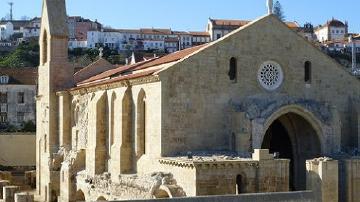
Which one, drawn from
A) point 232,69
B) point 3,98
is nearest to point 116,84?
point 232,69

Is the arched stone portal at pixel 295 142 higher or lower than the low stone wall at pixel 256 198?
higher

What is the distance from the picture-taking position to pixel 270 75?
32938 mm

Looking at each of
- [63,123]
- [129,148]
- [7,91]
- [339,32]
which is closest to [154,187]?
[129,148]

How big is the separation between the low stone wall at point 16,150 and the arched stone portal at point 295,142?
30.5 metres

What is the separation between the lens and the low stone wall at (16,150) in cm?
6000

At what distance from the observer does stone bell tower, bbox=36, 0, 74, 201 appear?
44844 mm

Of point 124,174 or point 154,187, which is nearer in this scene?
point 154,187

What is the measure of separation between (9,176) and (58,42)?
45.6 ft

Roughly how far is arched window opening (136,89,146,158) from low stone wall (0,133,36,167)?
102 feet

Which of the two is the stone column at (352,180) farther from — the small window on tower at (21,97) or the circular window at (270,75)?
the small window on tower at (21,97)

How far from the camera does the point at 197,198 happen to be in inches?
784

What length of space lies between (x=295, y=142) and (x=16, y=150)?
33.7m

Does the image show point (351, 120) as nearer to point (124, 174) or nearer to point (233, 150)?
point (233, 150)

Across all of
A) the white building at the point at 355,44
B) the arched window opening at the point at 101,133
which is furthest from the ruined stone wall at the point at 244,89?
Answer: the white building at the point at 355,44
